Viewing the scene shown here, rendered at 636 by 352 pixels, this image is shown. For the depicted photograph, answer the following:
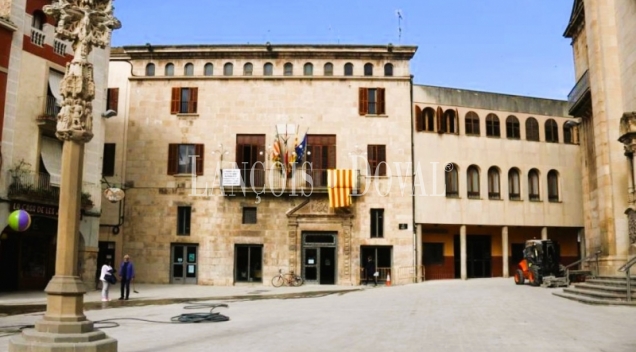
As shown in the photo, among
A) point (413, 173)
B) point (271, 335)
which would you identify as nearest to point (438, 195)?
point (413, 173)

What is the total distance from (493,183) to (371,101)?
9578 millimetres

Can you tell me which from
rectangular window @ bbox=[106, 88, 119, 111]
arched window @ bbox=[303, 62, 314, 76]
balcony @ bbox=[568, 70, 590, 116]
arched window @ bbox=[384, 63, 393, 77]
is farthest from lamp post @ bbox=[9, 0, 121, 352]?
rectangular window @ bbox=[106, 88, 119, 111]

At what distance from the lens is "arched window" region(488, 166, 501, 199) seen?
3716cm

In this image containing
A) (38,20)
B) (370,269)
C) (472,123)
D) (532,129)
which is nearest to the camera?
(38,20)

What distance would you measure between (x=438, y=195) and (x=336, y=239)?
22.1 feet

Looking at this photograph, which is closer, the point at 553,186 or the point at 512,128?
the point at 512,128

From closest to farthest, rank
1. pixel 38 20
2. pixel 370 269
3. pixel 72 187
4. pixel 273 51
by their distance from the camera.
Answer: pixel 72 187
pixel 38 20
pixel 370 269
pixel 273 51

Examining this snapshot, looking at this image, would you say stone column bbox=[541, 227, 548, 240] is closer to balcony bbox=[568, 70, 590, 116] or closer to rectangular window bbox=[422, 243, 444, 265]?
rectangular window bbox=[422, 243, 444, 265]

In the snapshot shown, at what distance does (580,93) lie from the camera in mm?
28312

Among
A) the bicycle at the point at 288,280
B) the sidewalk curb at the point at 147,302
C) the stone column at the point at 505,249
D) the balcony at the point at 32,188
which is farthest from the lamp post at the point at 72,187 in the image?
the stone column at the point at 505,249

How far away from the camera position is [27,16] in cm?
2527

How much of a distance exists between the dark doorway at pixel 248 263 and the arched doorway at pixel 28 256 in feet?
33.0

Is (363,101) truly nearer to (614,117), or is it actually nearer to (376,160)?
(376,160)

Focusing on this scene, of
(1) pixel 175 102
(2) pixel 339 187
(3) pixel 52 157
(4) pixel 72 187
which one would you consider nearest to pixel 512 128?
(2) pixel 339 187
